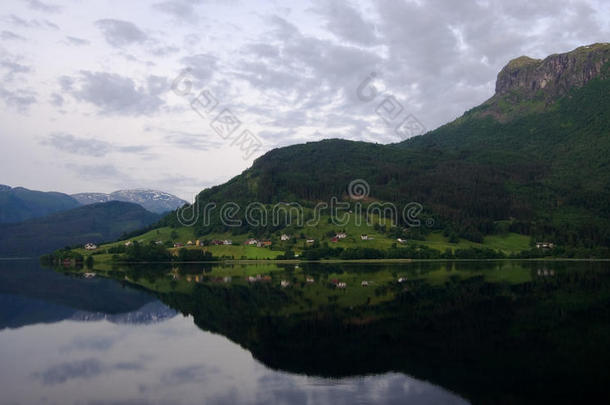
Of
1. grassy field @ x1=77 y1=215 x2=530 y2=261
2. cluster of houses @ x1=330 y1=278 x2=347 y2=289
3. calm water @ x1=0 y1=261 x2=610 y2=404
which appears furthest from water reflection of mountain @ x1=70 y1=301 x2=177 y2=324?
grassy field @ x1=77 y1=215 x2=530 y2=261

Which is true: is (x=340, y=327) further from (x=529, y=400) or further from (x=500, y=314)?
(x=529, y=400)

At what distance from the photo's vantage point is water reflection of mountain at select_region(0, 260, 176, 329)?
50094mm

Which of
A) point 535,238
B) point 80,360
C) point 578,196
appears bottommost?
point 80,360

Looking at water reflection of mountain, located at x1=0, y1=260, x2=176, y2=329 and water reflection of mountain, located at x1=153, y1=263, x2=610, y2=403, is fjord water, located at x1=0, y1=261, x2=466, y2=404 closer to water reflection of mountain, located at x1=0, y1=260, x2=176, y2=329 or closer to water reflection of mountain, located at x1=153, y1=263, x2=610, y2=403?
water reflection of mountain, located at x1=0, y1=260, x2=176, y2=329

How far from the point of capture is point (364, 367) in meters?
28.0

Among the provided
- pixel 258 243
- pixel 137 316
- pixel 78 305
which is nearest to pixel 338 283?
pixel 137 316

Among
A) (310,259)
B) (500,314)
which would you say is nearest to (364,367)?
(500,314)

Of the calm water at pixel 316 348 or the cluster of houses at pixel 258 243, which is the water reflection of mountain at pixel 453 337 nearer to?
the calm water at pixel 316 348

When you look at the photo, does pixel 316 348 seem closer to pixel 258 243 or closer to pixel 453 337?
pixel 453 337

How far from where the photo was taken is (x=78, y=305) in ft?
193

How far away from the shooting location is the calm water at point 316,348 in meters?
24.6

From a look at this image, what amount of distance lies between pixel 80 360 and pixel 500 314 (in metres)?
32.1

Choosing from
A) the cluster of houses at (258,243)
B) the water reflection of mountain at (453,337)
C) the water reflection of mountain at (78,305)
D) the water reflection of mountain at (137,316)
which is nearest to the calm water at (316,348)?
the water reflection of mountain at (453,337)

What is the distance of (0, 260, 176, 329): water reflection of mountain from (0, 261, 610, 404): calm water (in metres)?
0.38
